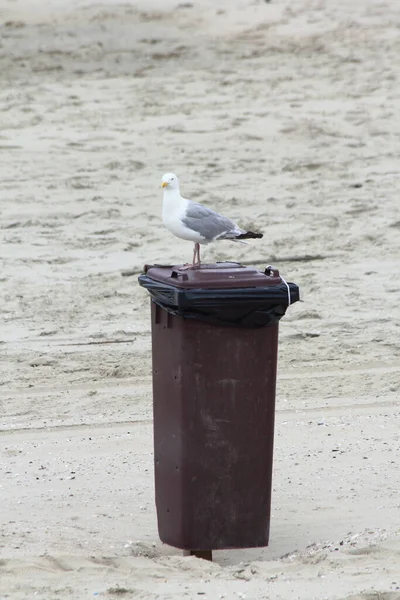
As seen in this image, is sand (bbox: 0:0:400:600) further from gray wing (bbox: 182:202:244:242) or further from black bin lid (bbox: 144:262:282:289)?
gray wing (bbox: 182:202:244:242)

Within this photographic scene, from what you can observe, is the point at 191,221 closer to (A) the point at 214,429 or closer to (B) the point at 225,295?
(B) the point at 225,295

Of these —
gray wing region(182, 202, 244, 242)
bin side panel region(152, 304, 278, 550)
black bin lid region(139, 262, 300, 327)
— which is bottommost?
bin side panel region(152, 304, 278, 550)

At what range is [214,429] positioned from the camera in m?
4.84

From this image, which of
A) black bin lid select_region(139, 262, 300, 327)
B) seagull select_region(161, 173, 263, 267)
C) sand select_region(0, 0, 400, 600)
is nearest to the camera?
black bin lid select_region(139, 262, 300, 327)

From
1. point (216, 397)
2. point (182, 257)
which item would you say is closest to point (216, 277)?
point (216, 397)

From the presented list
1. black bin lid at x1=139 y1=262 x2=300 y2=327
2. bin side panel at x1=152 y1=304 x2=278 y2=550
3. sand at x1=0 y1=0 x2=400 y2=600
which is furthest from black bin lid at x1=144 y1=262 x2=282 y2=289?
sand at x1=0 y1=0 x2=400 y2=600

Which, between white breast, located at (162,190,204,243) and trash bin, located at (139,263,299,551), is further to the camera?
white breast, located at (162,190,204,243)

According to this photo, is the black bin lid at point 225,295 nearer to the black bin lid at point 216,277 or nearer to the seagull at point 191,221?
the black bin lid at point 216,277

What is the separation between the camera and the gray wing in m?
5.10

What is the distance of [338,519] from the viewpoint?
5.35m

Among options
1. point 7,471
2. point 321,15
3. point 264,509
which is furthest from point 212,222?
point 321,15

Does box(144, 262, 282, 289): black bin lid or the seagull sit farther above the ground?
the seagull

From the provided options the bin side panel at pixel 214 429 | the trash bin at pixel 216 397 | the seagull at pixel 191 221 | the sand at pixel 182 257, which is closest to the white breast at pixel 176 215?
the seagull at pixel 191 221

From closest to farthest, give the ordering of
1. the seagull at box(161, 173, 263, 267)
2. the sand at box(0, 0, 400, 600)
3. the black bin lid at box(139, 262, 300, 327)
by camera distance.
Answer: the black bin lid at box(139, 262, 300, 327) → the sand at box(0, 0, 400, 600) → the seagull at box(161, 173, 263, 267)
